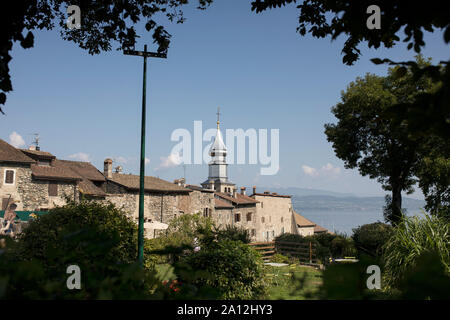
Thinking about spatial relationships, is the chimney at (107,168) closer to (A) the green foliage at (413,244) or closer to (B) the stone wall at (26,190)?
(B) the stone wall at (26,190)

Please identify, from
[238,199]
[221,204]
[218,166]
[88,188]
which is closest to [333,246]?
[88,188]

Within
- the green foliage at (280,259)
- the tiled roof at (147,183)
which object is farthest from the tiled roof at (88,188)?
the green foliage at (280,259)

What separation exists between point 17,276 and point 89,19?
6.59 metres

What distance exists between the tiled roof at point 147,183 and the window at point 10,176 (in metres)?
10.1

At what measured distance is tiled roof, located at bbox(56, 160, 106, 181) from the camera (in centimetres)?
3741

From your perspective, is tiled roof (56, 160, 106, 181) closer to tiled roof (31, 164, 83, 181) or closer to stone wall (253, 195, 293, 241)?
tiled roof (31, 164, 83, 181)

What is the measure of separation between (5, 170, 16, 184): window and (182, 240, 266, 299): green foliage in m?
26.1

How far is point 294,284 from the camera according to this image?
229 cm

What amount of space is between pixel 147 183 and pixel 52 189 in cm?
1075

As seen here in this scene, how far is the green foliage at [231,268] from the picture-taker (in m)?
8.18

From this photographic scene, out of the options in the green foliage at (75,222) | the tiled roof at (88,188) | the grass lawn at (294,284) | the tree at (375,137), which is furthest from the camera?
the tiled roof at (88,188)

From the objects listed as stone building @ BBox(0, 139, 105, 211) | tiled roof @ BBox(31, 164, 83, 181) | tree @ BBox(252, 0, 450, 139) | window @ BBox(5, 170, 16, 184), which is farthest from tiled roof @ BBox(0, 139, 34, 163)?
tree @ BBox(252, 0, 450, 139)
